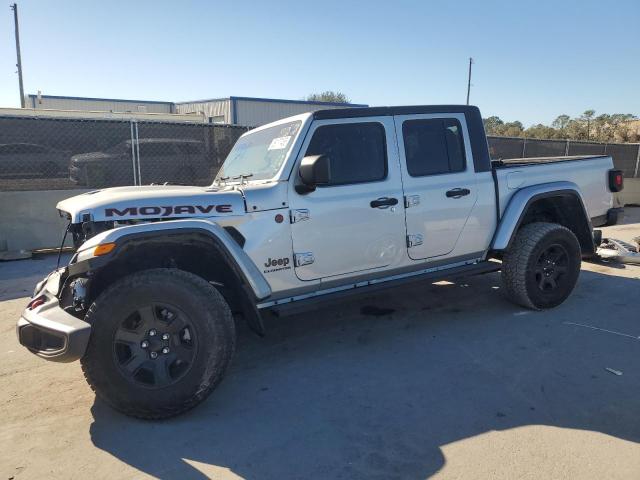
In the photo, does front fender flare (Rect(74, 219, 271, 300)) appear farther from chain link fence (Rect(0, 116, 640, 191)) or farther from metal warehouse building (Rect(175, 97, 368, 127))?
metal warehouse building (Rect(175, 97, 368, 127))

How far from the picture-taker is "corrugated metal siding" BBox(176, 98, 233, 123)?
73.9ft

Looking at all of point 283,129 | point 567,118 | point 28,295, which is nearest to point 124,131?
point 28,295

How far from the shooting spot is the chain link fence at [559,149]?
42.5 feet

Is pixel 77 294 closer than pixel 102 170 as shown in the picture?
Yes

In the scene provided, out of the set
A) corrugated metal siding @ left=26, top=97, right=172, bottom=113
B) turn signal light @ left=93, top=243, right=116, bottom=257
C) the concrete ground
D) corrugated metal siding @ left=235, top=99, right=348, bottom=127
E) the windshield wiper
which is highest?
corrugated metal siding @ left=26, top=97, right=172, bottom=113

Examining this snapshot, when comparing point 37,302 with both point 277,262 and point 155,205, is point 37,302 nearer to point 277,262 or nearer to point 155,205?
point 155,205

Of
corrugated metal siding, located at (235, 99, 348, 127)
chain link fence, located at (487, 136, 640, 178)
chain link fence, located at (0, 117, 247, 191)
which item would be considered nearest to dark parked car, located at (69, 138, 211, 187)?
chain link fence, located at (0, 117, 247, 191)

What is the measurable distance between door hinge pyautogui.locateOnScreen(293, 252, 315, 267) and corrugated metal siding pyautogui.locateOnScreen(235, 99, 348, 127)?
19.3 m

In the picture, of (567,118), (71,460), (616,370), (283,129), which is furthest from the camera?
(567,118)

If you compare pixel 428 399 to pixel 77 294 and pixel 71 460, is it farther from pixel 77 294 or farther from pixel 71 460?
pixel 77 294

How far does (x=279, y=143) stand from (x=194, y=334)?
5.74ft

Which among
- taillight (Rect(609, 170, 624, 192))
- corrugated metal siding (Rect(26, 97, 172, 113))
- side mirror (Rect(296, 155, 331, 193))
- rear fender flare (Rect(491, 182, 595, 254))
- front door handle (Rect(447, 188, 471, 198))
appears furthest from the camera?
corrugated metal siding (Rect(26, 97, 172, 113))

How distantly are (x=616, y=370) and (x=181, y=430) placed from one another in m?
3.15

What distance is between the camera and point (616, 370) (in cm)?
360
